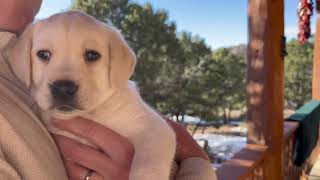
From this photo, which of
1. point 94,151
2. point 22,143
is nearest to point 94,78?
point 94,151

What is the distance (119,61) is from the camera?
4.23 ft

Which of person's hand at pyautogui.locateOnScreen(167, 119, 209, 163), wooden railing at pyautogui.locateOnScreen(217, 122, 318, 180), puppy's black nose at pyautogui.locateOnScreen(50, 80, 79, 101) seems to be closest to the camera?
puppy's black nose at pyautogui.locateOnScreen(50, 80, 79, 101)

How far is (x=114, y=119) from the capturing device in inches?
50.2

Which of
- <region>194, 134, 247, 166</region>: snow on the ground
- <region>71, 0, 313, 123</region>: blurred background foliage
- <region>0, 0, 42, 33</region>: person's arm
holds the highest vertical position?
<region>0, 0, 42, 33</region>: person's arm

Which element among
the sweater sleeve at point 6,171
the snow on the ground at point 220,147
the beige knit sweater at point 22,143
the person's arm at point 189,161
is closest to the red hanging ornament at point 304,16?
the person's arm at point 189,161

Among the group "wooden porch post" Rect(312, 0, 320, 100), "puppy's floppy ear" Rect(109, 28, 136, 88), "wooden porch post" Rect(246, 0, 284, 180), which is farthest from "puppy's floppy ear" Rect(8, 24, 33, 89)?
"wooden porch post" Rect(312, 0, 320, 100)

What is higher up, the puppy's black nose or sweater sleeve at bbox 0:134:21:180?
the puppy's black nose

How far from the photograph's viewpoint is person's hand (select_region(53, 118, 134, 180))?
122 cm

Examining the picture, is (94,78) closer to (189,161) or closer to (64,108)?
(64,108)

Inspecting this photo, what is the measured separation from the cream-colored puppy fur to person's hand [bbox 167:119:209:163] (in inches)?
10.1

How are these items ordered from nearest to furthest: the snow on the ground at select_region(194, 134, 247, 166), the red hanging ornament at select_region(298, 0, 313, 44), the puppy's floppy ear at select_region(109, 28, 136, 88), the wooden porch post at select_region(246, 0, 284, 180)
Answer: the puppy's floppy ear at select_region(109, 28, 136, 88)
the wooden porch post at select_region(246, 0, 284, 180)
the red hanging ornament at select_region(298, 0, 313, 44)
the snow on the ground at select_region(194, 134, 247, 166)

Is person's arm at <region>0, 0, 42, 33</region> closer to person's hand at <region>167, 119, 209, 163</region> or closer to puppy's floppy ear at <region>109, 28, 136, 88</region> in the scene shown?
puppy's floppy ear at <region>109, 28, 136, 88</region>

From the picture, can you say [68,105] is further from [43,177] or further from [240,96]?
[240,96]

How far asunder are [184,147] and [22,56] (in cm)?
62
